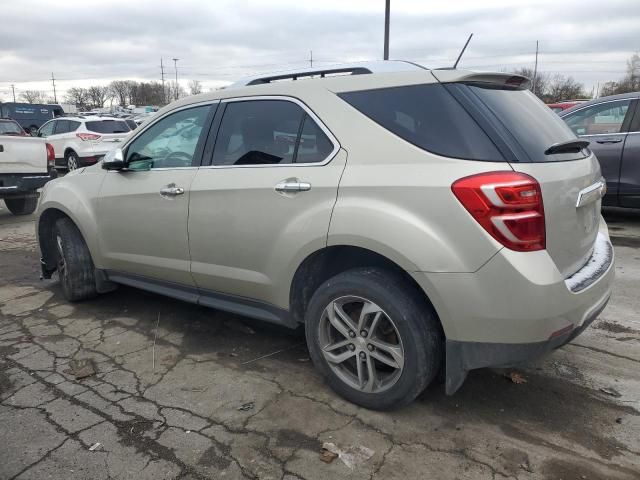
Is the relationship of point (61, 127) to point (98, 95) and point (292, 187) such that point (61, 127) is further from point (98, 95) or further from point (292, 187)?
point (98, 95)

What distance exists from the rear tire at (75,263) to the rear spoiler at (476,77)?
3352 millimetres

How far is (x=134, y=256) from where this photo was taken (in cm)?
403

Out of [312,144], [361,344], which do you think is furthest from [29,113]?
[361,344]

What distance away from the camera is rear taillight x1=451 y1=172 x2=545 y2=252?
2.32 m

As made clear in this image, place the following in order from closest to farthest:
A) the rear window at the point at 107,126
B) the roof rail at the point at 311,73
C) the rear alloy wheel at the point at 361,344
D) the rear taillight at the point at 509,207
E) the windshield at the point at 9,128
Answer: the rear taillight at the point at 509,207 < the rear alloy wheel at the point at 361,344 < the roof rail at the point at 311,73 < the windshield at the point at 9,128 < the rear window at the point at 107,126

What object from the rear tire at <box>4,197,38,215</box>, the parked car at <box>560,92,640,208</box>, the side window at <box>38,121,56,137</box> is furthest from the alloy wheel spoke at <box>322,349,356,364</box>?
the side window at <box>38,121,56,137</box>

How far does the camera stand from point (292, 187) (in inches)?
116

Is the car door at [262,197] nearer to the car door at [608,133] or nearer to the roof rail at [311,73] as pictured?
the roof rail at [311,73]

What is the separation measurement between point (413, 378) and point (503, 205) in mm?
962

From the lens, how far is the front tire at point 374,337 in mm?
2602

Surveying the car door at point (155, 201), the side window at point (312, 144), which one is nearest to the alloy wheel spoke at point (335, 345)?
the side window at point (312, 144)

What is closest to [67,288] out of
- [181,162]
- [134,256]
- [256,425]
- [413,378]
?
[134,256]

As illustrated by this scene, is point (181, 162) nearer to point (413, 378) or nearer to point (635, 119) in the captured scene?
point (413, 378)

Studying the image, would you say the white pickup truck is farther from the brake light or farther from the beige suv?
the brake light
